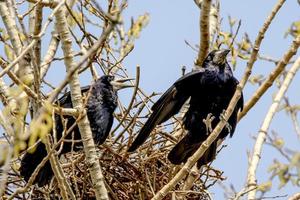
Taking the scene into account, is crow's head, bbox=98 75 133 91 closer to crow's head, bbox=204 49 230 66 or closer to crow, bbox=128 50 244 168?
crow, bbox=128 50 244 168

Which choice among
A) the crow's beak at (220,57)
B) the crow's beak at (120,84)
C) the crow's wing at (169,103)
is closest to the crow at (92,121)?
the crow's beak at (120,84)

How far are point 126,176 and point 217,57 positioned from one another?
1.23 metres

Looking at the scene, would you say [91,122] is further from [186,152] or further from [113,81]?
[186,152]

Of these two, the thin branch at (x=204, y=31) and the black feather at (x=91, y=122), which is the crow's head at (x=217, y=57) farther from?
the black feather at (x=91, y=122)

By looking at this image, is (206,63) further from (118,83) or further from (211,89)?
(118,83)

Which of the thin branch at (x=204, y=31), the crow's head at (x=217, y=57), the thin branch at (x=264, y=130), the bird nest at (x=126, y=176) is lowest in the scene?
the bird nest at (x=126, y=176)

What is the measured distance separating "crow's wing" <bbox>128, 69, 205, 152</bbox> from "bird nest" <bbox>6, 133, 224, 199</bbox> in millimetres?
182

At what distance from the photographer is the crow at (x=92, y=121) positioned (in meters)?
5.46

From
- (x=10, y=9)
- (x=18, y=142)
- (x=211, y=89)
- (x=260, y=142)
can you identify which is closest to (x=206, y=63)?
(x=211, y=89)

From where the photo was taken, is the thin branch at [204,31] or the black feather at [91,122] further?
the black feather at [91,122]

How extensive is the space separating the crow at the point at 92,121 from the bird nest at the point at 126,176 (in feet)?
0.32

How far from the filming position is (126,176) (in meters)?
5.48

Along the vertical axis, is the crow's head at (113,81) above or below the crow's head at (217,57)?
below

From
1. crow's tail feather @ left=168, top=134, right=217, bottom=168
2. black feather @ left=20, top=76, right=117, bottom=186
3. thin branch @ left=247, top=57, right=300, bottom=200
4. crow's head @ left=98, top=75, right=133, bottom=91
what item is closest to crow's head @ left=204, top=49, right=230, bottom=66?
crow's tail feather @ left=168, top=134, right=217, bottom=168
